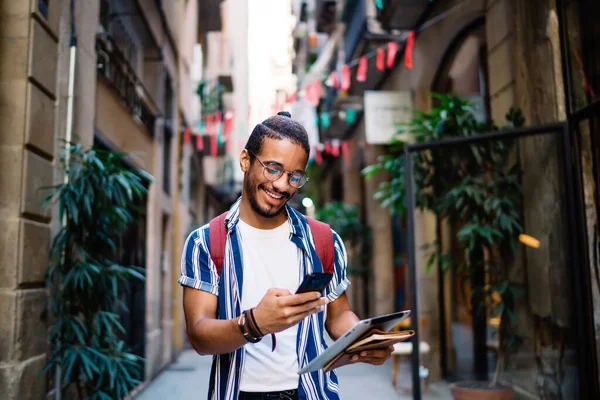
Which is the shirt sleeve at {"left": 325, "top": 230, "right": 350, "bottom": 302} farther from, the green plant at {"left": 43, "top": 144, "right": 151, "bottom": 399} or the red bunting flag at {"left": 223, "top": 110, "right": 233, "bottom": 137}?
the red bunting flag at {"left": 223, "top": 110, "right": 233, "bottom": 137}

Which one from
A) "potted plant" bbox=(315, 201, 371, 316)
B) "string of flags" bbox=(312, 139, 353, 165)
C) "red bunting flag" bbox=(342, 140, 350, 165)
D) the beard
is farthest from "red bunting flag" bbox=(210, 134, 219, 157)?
the beard

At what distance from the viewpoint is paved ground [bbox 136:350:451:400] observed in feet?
24.5

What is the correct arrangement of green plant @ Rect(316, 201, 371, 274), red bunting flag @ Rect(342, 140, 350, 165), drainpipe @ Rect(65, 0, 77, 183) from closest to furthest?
drainpipe @ Rect(65, 0, 77, 183), green plant @ Rect(316, 201, 371, 274), red bunting flag @ Rect(342, 140, 350, 165)

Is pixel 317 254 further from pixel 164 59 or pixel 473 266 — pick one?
pixel 164 59

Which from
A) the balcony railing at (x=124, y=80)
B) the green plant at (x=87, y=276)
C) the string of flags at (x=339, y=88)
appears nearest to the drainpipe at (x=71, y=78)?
the green plant at (x=87, y=276)

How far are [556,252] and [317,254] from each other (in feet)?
12.2

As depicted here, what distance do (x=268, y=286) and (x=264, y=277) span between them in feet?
0.11

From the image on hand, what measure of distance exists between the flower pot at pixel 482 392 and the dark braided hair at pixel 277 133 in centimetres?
426

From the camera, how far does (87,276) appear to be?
423cm

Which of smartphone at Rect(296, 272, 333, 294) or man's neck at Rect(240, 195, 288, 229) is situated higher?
man's neck at Rect(240, 195, 288, 229)

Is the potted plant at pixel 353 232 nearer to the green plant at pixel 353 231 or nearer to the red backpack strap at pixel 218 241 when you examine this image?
the green plant at pixel 353 231

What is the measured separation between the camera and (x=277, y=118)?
2.19 m

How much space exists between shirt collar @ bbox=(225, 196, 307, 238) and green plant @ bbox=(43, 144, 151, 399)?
2.39 m

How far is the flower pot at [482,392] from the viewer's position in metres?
5.56
